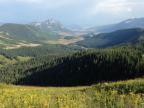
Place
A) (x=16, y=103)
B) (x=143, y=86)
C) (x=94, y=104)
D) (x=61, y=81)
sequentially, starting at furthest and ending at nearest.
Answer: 1. (x=61, y=81)
2. (x=143, y=86)
3. (x=16, y=103)
4. (x=94, y=104)

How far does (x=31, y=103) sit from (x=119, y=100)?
13.6ft

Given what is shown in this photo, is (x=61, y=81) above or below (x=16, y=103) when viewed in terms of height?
below

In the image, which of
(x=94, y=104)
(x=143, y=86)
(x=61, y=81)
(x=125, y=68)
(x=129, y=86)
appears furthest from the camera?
(x=61, y=81)

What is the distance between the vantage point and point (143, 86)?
37.4 m

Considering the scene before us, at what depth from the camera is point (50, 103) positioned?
18.5 metres

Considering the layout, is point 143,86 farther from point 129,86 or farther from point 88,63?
point 88,63

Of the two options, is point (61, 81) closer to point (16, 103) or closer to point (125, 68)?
point (125, 68)

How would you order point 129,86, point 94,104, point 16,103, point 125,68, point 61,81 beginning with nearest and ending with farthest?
point 94,104 < point 16,103 < point 129,86 < point 125,68 < point 61,81

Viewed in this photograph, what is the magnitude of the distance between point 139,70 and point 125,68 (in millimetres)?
13053

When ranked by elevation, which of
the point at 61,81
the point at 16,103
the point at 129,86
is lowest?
the point at 61,81

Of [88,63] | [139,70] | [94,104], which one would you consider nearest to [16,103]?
[94,104]

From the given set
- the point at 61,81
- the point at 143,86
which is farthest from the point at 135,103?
the point at 61,81

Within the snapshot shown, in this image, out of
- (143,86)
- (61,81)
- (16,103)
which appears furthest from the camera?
(61,81)

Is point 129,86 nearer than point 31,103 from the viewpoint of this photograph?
No
